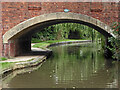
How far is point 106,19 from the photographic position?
11.3m

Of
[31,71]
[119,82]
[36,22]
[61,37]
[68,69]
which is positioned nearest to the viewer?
[119,82]

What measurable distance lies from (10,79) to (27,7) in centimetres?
446

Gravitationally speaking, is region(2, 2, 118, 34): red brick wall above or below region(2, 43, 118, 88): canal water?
above

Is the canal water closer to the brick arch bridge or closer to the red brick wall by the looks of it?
the brick arch bridge

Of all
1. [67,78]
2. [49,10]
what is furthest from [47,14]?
[67,78]

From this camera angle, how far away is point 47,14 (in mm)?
11344

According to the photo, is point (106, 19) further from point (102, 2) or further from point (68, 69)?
point (68, 69)

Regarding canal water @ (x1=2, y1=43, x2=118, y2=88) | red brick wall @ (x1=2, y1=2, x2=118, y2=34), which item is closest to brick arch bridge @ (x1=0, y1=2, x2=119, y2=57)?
red brick wall @ (x1=2, y1=2, x2=118, y2=34)

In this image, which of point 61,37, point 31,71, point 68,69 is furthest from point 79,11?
point 61,37

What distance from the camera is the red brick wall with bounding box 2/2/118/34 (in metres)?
11.3

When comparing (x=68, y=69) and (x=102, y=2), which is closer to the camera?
(x=68, y=69)

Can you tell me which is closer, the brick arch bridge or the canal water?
the canal water

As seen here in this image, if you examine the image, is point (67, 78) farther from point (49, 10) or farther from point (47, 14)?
point (49, 10)

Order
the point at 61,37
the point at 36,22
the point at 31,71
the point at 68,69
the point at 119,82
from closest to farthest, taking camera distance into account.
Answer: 1. the point at 119,82
2. the point at 31,71
3. the point at 68,69
4. the point at 36,22
5. the point at 61,37
